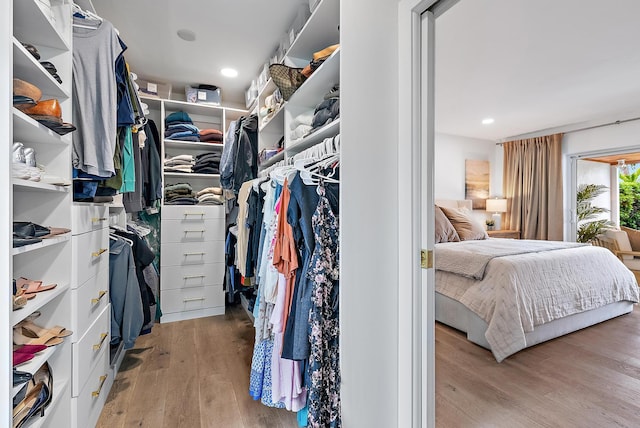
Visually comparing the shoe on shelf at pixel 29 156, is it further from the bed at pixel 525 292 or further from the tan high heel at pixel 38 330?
the bed at pixel 525 292

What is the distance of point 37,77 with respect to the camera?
3.75ft

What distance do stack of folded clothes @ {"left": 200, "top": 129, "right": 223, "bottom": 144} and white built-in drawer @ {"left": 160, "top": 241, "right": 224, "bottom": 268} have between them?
1.11 meters

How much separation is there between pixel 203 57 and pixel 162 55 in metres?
0.35

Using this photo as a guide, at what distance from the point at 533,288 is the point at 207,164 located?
322cm

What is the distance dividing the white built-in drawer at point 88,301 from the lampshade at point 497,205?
5523mm

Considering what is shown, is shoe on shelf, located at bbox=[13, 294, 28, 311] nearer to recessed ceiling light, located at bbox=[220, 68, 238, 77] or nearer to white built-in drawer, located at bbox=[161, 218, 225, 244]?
white built-in drawer, located at bbox=[161, 218, 225, 244]

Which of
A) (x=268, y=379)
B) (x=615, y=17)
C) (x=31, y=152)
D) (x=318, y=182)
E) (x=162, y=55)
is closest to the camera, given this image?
(x=31, y=152)

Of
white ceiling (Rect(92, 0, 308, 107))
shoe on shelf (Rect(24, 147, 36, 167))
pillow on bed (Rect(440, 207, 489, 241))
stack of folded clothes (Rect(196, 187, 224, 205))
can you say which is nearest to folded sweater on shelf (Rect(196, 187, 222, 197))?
stack of folded clothes (Rect(196, 187, 224, 205))

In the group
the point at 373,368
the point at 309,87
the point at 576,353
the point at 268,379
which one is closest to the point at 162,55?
the point at 309,87

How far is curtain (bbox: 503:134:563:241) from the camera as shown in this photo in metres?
4.68

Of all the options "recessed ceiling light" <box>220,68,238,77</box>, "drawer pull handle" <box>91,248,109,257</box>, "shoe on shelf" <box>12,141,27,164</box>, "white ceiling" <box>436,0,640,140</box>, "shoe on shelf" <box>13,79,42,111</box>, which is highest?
"recessed ceiling light" <box>220,68,238,77</box>

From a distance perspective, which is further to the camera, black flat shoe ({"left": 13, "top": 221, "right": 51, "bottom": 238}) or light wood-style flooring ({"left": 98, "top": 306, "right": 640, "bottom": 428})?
light wood-style flooring ({"left": 98, "top": 306, "right": 640, "bottom": 428})

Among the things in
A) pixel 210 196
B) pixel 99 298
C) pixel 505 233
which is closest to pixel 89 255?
pixel 99 298

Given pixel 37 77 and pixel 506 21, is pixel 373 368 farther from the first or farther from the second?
pixel 506 21
